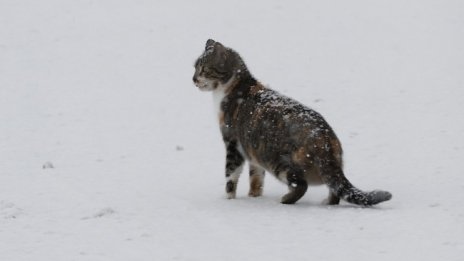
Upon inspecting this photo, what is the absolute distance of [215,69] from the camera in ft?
30.9

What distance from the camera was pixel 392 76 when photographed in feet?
51.0

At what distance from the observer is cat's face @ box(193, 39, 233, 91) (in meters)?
9.40

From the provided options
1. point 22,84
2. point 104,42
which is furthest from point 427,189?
point 104,42

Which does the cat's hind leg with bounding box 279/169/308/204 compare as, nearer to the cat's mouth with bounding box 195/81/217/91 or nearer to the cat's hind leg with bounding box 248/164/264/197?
the cat's hind leg with bounding box 248/164/264/197

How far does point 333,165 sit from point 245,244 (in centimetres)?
157

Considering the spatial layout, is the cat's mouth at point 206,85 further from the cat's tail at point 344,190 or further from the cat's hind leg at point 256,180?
the cat's tail at point 344,190

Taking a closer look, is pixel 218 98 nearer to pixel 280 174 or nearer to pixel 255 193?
pixel 255 193

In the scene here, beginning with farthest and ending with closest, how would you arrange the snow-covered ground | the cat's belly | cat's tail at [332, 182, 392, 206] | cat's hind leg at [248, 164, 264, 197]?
cat's hind leg at [248, 164, 264, 197]
the cat's belly
cat's tail at [332, 182, 392, 206]
the snow-covered ground

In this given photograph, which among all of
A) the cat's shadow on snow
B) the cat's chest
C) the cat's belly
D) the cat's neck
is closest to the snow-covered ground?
the cat's shadow on snow

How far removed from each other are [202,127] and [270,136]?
5.25m

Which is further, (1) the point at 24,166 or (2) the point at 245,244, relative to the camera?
(1) the point at 24,166

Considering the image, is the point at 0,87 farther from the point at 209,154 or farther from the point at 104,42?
the point at 209,154

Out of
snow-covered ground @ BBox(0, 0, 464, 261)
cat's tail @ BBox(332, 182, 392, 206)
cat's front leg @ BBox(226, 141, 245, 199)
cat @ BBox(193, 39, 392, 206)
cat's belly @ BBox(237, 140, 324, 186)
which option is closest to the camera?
snow-covered ground @ BBox(0, 0, 464, 261)

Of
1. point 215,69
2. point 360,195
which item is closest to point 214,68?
point 215,69
